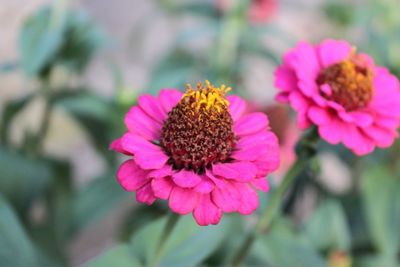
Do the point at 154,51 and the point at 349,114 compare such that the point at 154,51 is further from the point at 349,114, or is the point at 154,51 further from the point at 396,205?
the point at 349,114

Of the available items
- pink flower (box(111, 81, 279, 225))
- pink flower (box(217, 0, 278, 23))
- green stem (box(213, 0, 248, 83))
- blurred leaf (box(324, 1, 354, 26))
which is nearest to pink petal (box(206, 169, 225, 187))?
pink flower (box(111, 81, 279, 225))

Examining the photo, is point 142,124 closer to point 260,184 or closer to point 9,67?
point 260,184

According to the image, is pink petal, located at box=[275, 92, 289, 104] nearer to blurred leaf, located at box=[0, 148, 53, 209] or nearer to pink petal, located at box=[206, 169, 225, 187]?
pink petal, located at box=[206, 169, 225, 187]

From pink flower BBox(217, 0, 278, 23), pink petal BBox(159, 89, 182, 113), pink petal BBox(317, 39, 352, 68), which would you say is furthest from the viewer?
pink flower BBox(217, 0, 278, 23)

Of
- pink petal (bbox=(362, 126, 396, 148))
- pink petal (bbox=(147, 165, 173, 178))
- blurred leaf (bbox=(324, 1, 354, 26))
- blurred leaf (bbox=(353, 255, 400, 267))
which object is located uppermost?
pink petal (bbox=(147, 165, 173, 178))

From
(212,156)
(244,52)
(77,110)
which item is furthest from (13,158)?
(244,52)

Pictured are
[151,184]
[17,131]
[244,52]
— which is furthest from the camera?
[17,131]

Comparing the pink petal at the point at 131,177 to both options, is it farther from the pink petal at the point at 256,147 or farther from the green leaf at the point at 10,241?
the green leaf at the point at 10,241
